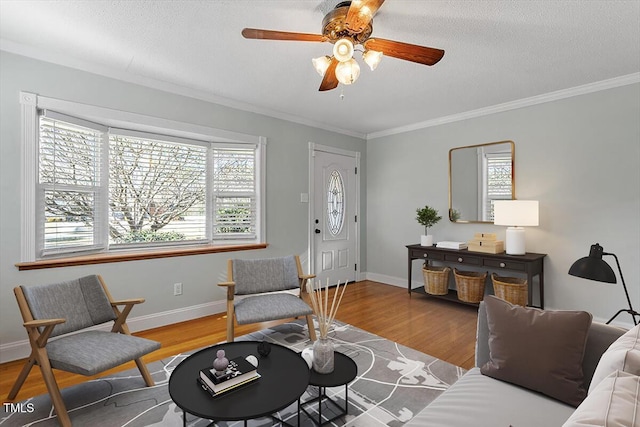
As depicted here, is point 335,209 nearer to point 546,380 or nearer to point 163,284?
point 163,284

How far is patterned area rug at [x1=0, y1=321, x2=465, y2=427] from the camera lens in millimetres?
1842

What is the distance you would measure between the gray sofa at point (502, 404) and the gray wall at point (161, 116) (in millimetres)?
2890

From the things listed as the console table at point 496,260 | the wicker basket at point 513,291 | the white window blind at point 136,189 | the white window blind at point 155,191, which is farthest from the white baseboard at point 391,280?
the white window blind at point 155,191

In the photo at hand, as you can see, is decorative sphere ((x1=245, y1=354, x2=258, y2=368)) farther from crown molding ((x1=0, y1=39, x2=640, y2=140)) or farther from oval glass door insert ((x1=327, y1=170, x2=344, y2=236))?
oval glass door insert ((x1=327, y1=170, x2=344, y2=236))

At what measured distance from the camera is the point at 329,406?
6.48 feet

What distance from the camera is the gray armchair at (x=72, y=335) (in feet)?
5.94

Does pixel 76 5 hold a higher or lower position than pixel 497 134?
higher

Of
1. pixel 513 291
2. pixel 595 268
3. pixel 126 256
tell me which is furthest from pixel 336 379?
pixel 513 291

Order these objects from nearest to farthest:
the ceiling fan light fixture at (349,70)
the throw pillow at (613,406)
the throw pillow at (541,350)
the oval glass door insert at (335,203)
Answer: the throw pillow at (613,406)
the throw pillow at (541,350)
the ceiling fan light fixture at (349,70)
the oval glass door insert at (335,203)

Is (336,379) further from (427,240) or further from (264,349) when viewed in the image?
(427,240)

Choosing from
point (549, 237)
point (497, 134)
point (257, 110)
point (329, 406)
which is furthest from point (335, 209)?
point (329, 406)

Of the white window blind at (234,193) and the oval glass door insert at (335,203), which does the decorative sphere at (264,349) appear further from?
the oval glass door insert at (335,203)

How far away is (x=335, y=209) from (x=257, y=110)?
1881 millimetres

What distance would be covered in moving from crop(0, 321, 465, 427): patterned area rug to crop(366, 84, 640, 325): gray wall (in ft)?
6.79
